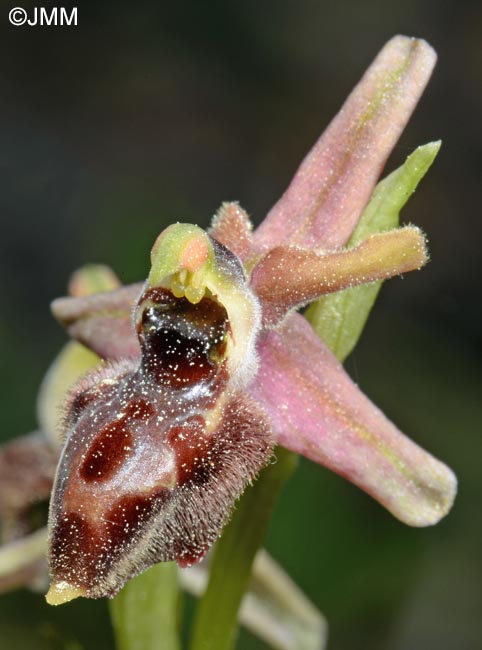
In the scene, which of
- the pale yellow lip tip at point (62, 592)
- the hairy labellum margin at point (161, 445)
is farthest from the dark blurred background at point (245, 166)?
the pale yellow lip tip at point (62, 592)

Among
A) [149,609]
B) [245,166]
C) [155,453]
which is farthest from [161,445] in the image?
[245,166]

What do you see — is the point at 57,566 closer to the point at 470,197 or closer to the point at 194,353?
the point at 194,353

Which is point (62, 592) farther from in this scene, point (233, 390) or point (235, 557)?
point (235, 557)

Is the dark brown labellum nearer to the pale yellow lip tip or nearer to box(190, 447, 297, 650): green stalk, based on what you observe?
the pale yellow lip tip

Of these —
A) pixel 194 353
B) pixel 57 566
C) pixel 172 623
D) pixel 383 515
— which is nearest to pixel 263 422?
pixel 194 353

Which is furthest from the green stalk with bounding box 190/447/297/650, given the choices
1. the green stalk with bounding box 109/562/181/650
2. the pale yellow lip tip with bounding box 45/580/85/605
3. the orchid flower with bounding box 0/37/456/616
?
the pale yellow lip tip with bounding box 45/580/85/605

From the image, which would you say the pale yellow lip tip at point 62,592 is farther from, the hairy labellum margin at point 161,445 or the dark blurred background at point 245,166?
the dark blurred background at point 245,166
